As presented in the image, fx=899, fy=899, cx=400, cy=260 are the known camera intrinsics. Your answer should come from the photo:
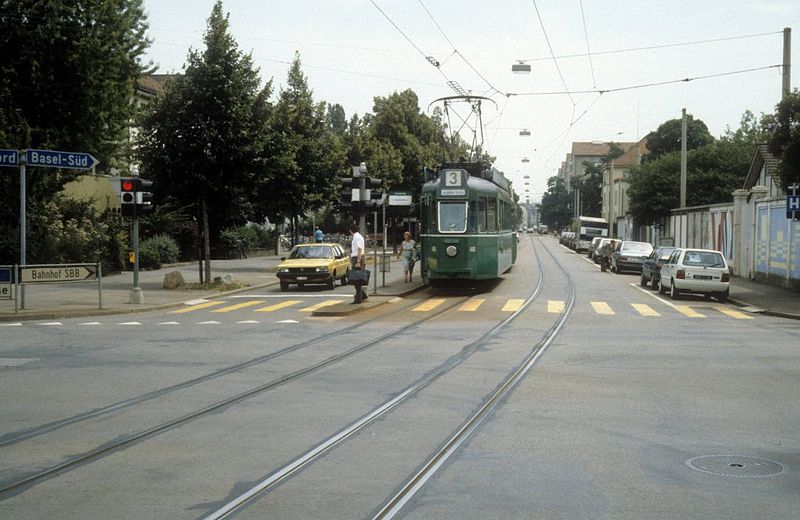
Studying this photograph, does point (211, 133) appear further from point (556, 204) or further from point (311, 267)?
point (556, 204)

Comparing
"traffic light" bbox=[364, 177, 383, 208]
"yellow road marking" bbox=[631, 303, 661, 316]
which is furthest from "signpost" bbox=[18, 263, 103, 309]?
"yellow road marking" bbox=[631, 303, 661, 316]

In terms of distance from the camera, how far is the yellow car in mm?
28766

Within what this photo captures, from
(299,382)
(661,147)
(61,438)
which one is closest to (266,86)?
(299,382)

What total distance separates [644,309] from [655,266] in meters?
8.12

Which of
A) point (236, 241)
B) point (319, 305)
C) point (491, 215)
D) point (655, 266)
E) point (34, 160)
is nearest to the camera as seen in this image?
point (34, 160)

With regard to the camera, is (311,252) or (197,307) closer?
(197,307)

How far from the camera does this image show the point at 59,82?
29.3 metres

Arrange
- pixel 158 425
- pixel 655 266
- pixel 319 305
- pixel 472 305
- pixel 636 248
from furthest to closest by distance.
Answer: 1. pixel 636 248
2. pixel 655 266
3. pixel 472 305
4. pixel 319 305
5. pixel 158 425

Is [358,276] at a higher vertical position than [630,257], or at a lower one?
lower

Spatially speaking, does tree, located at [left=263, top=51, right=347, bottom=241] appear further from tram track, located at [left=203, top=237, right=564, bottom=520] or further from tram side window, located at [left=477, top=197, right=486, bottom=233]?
tram track, located at [left=203, top=237, right=564, bottom=520]

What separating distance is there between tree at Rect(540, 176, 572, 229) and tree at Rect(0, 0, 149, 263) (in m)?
134

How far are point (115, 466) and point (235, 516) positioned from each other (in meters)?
1.77

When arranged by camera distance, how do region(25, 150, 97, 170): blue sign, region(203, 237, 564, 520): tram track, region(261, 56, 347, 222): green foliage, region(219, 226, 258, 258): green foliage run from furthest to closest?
1. region(219, 226, 258, 258): green foliage
2. region(261, 56, 347, 222): green foliage
3. region(25, 150, 97, 170): blue sign
4. region(203, 237, 564, 520): tram track

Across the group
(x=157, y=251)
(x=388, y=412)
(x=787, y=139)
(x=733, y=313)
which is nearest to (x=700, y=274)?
(x=733, y=313)
